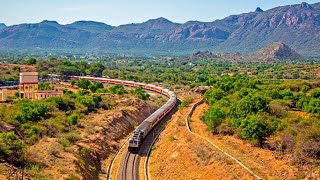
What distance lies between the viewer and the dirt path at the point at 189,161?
3070 centimetres

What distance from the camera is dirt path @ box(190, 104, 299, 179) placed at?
2948cm

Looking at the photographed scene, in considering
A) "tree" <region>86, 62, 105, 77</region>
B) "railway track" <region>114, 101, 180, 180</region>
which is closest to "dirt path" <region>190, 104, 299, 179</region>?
"railway track" <region>114, 101, 180, 180</region>

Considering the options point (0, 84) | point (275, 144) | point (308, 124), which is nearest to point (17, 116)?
point (275, 144)

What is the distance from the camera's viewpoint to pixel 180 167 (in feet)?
115

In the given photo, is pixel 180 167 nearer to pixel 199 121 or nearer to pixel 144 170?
pixel 144 170

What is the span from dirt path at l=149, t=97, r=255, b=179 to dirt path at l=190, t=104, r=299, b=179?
59.6 inches

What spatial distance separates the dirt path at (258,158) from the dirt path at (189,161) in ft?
4.97

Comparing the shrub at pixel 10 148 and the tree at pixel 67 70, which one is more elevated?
the shrub at pixel 10 148

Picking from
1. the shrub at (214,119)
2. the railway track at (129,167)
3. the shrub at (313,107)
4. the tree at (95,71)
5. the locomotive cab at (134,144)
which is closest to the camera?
the railway track at (129,167)

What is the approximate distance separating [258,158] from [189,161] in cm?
645

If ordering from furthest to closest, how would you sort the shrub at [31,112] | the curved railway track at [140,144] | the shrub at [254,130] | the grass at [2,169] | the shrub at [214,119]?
the shrub at [214,119], the shrub at [31,112], the shrub at [254,130], the curved railway track at [140,144], the grass at [2,169]

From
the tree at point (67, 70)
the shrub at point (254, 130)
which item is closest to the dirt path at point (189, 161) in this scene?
the shrub at point (254, 130)

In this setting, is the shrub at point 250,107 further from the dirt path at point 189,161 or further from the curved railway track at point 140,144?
the curved railway track at point 140,144

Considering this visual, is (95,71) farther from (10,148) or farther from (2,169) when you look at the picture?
(2,169)
